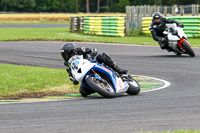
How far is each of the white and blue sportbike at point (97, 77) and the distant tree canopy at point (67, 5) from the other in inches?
3656

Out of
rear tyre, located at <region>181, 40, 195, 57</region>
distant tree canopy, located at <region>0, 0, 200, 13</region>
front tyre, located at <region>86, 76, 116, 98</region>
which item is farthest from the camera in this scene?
distant tree canopy, located at <region>0, 0, 200, 13</region>

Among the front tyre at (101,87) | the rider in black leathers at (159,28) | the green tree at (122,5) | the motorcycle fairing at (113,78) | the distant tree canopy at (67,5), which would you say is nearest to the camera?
the front tyre at (101,87)

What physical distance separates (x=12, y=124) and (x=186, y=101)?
3.27m

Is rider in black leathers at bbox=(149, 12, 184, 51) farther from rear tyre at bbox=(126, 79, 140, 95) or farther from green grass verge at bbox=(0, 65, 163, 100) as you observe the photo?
rear tyre at bbox=(126, 79, 140, 95)

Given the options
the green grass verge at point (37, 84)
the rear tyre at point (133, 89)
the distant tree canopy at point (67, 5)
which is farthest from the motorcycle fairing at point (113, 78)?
the distant tree canopy at point (67, 5)

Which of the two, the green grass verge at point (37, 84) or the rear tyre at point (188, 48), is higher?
the rear tyre at point (188, 48)

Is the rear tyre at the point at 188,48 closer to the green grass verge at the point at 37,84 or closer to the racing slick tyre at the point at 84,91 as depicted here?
the green grass verge at the point at 37,84

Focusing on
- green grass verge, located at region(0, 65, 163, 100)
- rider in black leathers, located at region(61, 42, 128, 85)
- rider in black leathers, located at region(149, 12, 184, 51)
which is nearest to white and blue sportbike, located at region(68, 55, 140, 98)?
rider in black leathers, located at region(61, 42, 128, 85)

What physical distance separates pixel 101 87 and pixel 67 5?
4873 inches

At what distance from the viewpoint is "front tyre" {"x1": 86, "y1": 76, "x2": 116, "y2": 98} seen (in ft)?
31.4

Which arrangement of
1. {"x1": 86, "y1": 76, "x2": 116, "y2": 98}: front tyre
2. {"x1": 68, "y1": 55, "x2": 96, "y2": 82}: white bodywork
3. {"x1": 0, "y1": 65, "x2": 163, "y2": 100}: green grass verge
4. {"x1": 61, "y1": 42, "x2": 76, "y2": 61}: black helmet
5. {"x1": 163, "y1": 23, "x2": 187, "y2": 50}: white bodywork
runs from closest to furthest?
{"x1": 86, "y1": 76, "x2": 116, "y2": 98}: front tyre → {"x1": 68, "y1": 55, "x2": 96, "y2": 82}: white bodywork → {"x1": 61, "y1": 42, "x2": 76, "y2": 61}: black helmet → {"x1": 0, "y1": 65, "x2": 163, "y2": 100}: green grass verge → {"x1": 163, "y1": 23, "x2": 187, "y2": 50}: white bodywork

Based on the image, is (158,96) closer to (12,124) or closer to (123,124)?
(123,124)

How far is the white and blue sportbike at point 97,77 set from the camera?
31.6ft

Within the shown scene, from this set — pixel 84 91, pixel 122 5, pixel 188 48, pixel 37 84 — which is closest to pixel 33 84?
pixel 37 84
